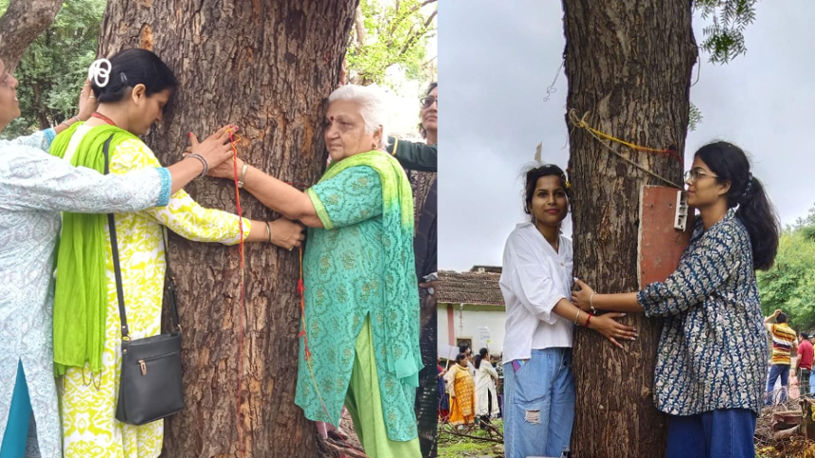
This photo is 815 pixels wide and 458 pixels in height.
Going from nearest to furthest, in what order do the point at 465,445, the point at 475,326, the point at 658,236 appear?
the point at 658,236 < the point at 475,326 < the point at 465,445

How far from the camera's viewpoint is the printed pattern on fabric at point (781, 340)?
345 cm

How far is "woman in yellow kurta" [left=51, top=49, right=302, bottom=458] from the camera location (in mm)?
2438

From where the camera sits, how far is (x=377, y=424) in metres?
2.87

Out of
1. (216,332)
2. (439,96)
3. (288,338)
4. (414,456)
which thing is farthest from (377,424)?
(439,96)

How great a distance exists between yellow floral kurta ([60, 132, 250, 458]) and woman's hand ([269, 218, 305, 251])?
193 millimetres

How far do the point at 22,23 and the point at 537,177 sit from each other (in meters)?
2.13

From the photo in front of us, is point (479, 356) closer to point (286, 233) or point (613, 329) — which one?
point (613, 329)

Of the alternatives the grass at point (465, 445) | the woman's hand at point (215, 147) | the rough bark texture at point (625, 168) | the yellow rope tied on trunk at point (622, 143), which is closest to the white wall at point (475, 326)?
the grass at point (465, 445)

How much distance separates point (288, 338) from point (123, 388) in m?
0.70

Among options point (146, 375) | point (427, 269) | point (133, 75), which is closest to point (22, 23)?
point (133, 75)

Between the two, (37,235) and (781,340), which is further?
(781,340)

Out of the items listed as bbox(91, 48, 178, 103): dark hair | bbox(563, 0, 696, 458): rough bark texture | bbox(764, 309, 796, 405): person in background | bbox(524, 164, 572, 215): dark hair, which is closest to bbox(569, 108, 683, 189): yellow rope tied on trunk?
bbox(563, 0, 696, 458): rough bark texture

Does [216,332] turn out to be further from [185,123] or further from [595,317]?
[595,317]

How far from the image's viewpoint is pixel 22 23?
9.16 ft
